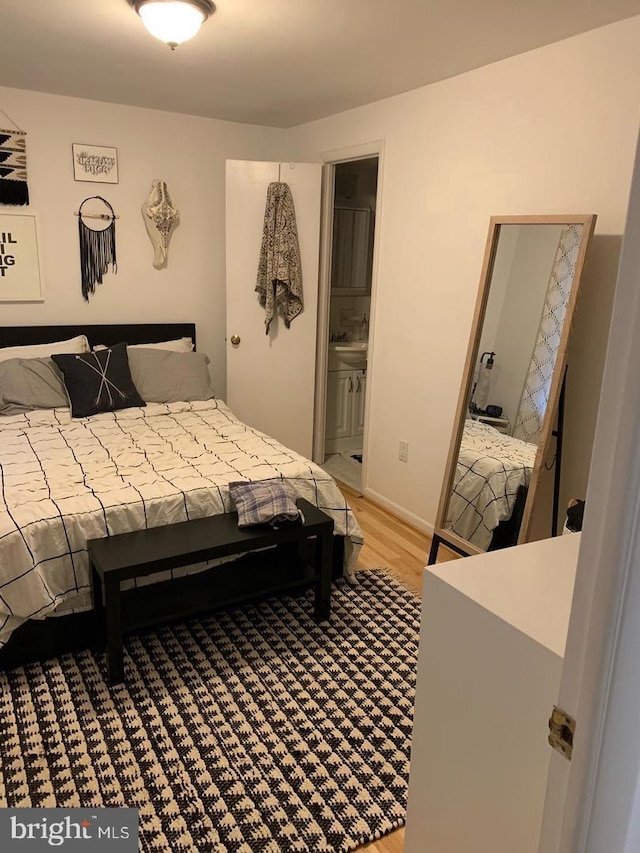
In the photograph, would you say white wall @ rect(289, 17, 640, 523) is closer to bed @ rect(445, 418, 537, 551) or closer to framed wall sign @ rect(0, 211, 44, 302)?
bed @ rect(445, 418, 537, 551)

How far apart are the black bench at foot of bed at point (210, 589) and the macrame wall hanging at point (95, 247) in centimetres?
227

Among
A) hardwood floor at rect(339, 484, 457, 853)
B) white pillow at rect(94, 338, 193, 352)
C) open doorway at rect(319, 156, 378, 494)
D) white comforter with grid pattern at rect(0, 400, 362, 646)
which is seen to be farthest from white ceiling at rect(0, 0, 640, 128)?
hardwood floor at rect(339, 484, 457, 853)

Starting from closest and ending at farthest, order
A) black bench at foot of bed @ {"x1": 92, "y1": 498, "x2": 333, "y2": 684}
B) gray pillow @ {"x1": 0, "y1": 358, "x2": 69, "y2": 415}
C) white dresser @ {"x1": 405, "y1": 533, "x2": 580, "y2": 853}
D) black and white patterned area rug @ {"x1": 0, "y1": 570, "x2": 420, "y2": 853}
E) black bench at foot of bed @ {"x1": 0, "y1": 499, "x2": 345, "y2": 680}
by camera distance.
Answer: white dresser @ {"x1": 405, "y1": 533, "x2": 580, "y2": 853} < black and white patterned area rug @ {"x1": 0, "y1": 570, "x2": 420, "y2": 853} < black bench at foot of bed @ {"x1": 92, "y1": 498, "x2": 333, "y2": 684} < black bench at foot of bed @ {"x1": 0, "y1": 499, "x2": 345, "y2": 680} < gray pillow @ {"x1": 0, "y1": 358, "x2": 69, "y2": 415}

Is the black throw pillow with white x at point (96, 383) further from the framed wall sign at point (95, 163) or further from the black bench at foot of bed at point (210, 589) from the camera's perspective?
the black bench at foot of bed at point (210, 589)

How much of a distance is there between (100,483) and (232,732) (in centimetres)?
113

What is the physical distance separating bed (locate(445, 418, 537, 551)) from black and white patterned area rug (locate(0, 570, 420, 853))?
571 mm

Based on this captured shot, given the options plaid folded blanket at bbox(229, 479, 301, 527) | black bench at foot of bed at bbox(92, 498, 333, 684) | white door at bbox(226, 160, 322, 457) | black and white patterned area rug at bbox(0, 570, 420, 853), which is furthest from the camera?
white door at bbox(226, 160, 322, 457)

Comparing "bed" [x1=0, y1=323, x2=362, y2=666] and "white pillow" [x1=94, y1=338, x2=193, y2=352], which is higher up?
"white pillow" [x1=94, y1=338, x2=193, y2=352]

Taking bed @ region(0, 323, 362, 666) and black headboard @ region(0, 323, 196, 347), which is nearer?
bed @ region(0, 323, 362, 666)

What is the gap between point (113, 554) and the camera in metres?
2.26

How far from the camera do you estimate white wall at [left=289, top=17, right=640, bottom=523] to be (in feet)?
8.14

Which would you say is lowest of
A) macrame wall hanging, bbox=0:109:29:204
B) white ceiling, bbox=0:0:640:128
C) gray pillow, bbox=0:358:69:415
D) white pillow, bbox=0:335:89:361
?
gray pillow, bbox=0:358:69:415

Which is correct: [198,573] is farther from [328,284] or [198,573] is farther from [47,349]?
[328,284]

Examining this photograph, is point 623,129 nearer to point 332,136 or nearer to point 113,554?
point 332,136
